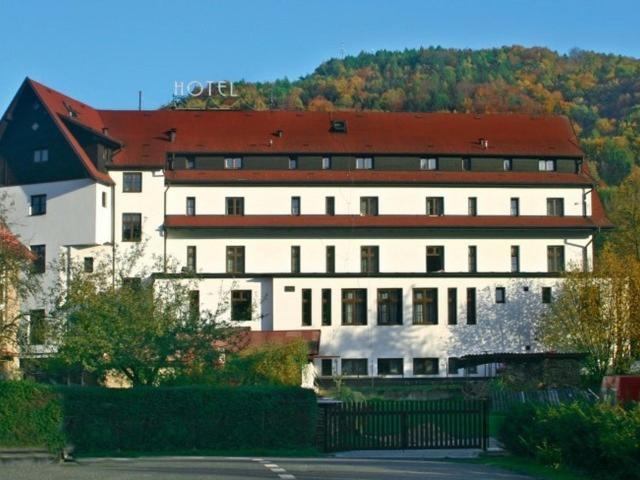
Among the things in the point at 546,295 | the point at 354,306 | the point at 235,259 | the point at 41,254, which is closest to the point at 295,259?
the point at 235,259

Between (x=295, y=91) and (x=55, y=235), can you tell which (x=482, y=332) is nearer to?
(x=55, y=235)

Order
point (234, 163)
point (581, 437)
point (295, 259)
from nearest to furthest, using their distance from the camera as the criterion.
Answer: point (581, 437)
point (295, 259)
point (234, 163)

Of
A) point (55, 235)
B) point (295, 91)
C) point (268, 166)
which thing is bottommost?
point (55, 235)

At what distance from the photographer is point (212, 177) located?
87.2 meters

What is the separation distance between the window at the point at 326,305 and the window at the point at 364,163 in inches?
371

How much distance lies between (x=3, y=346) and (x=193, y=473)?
20099 mm

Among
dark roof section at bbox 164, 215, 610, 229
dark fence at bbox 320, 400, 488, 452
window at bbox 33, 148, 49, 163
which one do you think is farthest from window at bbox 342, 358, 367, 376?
dark fence at bbox 320, 400, 488, 452

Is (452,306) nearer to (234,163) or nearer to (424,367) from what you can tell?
(424,367)

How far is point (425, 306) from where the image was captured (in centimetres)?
8706

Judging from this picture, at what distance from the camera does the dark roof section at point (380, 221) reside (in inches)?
3406

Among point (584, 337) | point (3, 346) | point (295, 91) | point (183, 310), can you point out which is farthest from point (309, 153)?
point (295, 91)

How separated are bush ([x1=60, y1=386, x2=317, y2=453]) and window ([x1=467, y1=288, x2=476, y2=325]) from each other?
4812 cm

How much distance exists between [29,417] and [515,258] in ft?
185

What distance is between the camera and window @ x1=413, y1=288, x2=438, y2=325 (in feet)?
284
